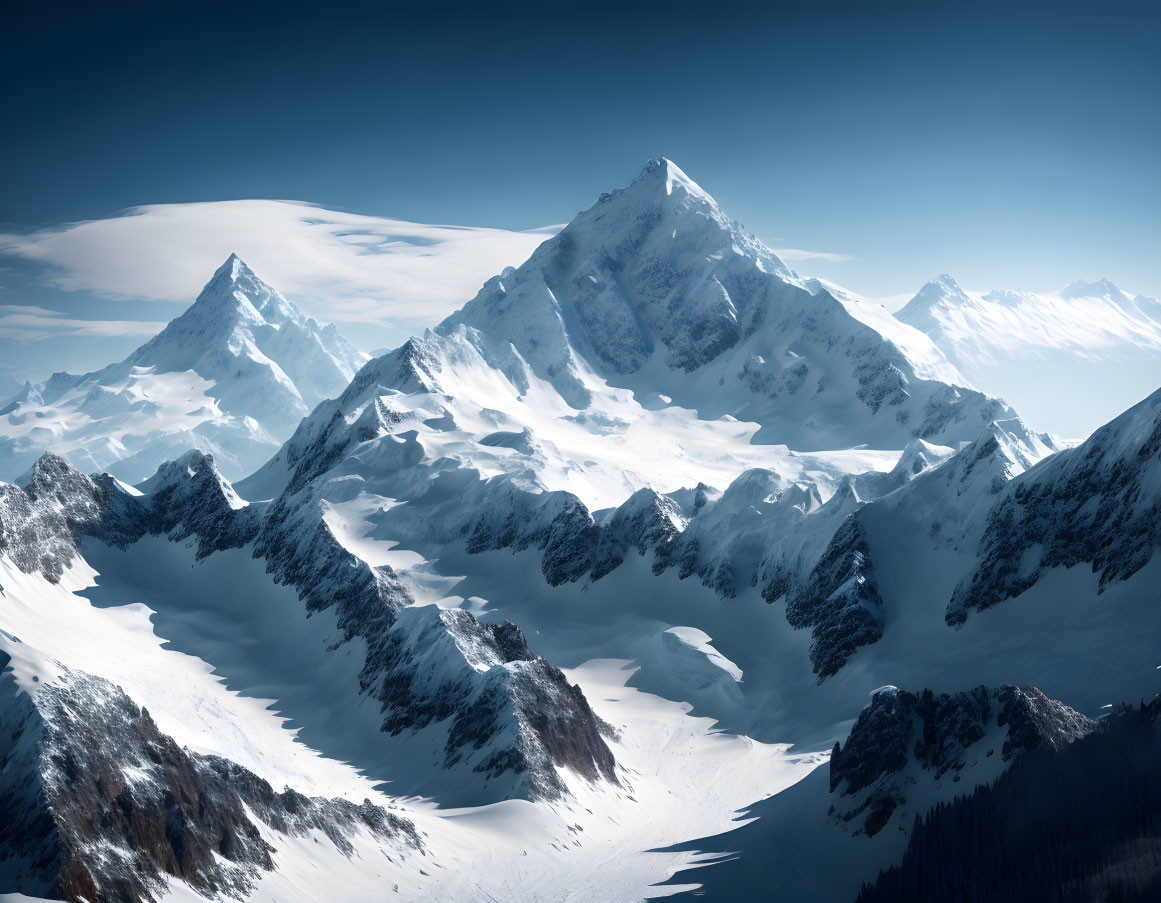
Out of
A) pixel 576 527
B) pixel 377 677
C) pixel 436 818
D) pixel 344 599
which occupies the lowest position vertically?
pixel 436 818

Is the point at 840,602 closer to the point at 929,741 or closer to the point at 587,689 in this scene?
the point at 587,689

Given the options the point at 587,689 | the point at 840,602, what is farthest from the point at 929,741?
the point at 587,689

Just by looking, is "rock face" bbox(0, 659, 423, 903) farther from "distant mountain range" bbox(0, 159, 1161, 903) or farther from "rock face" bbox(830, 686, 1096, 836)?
"rock face" bbox(830, 686, 1096, 836)

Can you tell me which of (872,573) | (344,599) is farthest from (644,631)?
(344,599)

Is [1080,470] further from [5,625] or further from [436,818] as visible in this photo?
[5,625]

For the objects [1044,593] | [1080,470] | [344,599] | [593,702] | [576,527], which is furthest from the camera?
[576,527]

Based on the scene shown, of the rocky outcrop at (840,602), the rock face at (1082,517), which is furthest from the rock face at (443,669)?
the rock face at (1082,517)

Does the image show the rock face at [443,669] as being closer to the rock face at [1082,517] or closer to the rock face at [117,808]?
the rock face at [117,808]
